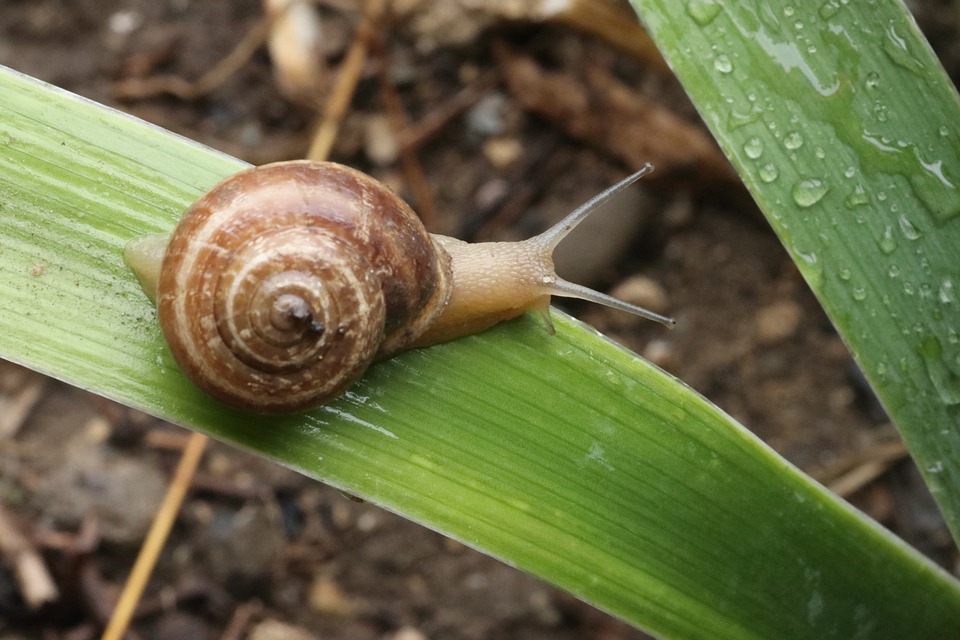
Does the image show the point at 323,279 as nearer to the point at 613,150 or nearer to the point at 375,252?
the point at 375,252

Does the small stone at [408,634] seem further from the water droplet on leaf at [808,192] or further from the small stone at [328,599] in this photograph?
the water droplet on leaf at [808,192]

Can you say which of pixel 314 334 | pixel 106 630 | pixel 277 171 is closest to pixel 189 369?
pixel 314 334

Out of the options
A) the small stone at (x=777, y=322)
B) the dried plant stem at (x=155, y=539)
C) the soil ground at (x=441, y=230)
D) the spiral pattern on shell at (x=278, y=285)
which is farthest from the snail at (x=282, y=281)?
the small stone at (x=777, y=322)

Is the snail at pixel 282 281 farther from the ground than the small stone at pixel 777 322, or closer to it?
farther from the ground

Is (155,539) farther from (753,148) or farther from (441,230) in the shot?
(753,148)

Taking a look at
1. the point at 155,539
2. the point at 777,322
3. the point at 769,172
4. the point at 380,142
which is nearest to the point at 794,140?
the point at 769,172
